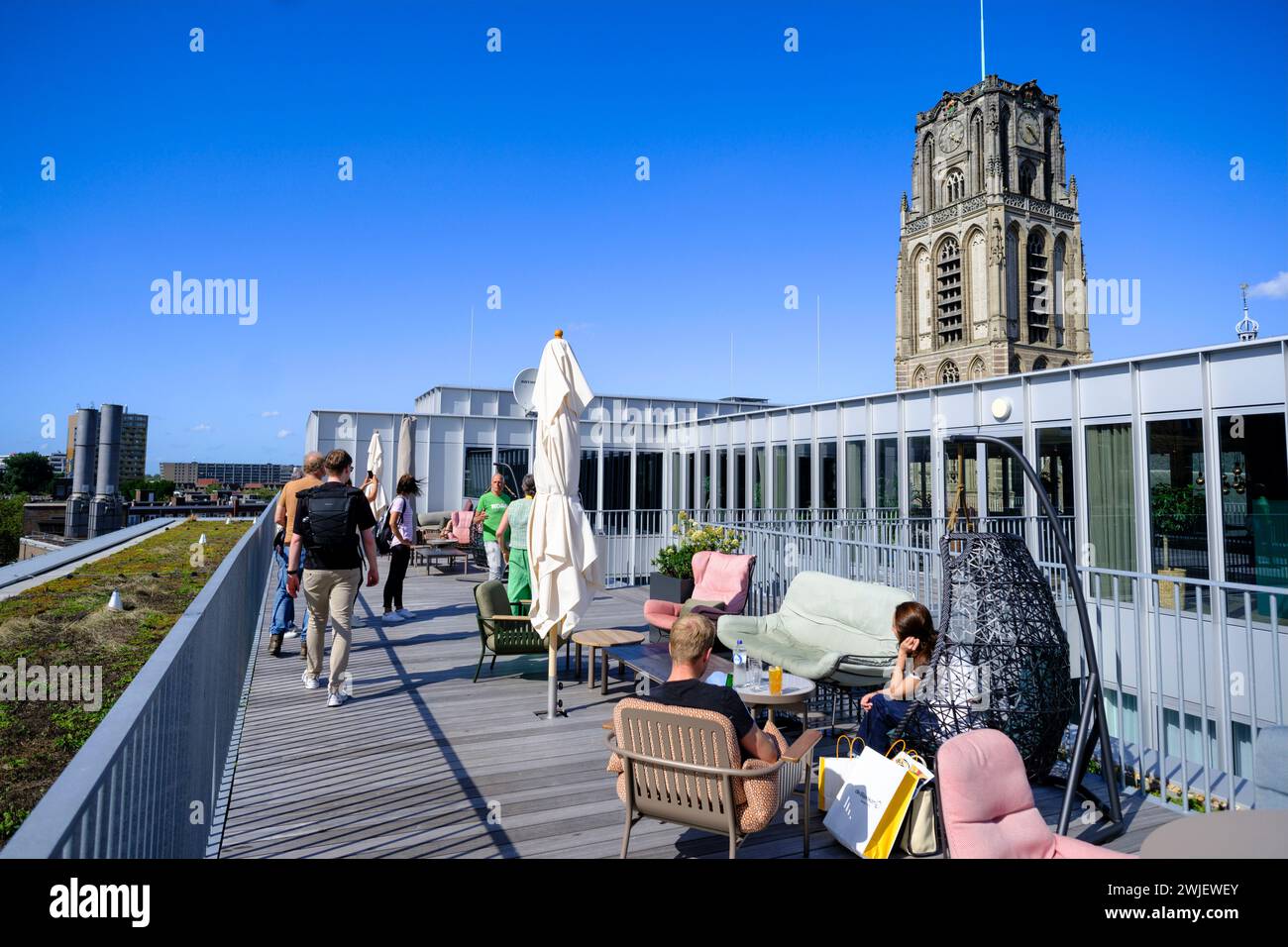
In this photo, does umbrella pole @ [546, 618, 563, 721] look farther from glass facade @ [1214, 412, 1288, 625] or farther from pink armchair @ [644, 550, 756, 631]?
glass facade @ [1214, 412, 1288, 625]

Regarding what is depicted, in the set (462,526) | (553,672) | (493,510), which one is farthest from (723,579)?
(462,526)

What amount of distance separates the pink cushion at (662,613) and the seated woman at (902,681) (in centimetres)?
325

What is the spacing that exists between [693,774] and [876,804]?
893 millimetres

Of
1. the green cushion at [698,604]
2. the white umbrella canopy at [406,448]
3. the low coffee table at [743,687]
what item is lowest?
the low coffee table at [743,687]

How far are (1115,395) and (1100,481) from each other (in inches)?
46.7

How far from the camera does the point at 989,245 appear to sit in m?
55.6

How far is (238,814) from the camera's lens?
394 cm

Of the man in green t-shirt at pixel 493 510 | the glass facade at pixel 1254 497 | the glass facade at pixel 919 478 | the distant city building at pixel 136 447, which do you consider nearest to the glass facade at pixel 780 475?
the glass facade at pixel 919 478

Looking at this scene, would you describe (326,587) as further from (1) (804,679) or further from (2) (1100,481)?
(2) (1100,481)

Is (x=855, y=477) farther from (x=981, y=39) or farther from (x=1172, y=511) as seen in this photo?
(x=981, y=39)

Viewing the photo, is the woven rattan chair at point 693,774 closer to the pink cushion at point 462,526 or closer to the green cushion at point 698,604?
the green cushion at point 698,604

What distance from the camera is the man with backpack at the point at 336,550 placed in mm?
5727

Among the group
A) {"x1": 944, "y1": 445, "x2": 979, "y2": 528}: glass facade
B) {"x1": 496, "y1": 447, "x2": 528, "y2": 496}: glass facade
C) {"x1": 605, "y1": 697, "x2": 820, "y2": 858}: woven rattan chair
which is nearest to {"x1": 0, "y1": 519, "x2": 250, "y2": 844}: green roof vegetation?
{"x1": 605, "y1": 697, "x2": 820, "y2": 858}: woven rattan chair

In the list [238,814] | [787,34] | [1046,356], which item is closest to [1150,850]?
[238,814]
